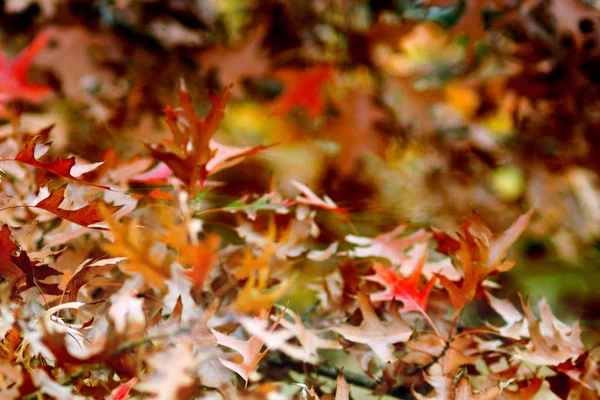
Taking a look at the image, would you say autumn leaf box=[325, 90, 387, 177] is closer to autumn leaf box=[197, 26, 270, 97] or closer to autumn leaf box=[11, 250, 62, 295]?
autumn leaf box=[197, 26, 270, 97]

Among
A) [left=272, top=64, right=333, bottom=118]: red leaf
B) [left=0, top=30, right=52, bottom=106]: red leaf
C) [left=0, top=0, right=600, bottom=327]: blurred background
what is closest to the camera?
[left=0, top=30, right=52, bottom=106]: red leaf

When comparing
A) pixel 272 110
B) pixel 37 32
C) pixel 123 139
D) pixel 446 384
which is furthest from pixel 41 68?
pixel 446 384

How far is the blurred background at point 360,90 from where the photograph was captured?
1355 mm

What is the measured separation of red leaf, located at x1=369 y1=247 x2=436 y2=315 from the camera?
475 mm

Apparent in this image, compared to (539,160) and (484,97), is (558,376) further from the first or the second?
(484,97)

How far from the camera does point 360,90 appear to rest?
58.2 inches

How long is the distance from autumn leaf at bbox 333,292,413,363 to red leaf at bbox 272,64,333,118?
1.14 meters

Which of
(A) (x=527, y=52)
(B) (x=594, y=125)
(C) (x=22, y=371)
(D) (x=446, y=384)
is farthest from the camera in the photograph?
(B) (x=594, y=125)

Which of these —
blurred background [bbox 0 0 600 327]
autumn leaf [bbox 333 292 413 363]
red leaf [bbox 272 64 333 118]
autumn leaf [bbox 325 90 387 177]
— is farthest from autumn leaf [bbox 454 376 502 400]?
red leaf [bbox 272 64 333 118]

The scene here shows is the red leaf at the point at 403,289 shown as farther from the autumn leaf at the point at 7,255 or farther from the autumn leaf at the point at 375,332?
the autumn leaf at the point at 7,255

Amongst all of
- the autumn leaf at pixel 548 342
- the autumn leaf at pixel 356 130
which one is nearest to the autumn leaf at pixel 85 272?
the autumn leaf at pixel 548 342

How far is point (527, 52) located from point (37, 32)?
1288mm

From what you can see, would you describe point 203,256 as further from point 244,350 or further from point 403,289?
point 403,289

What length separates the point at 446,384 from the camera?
1.31 feet
